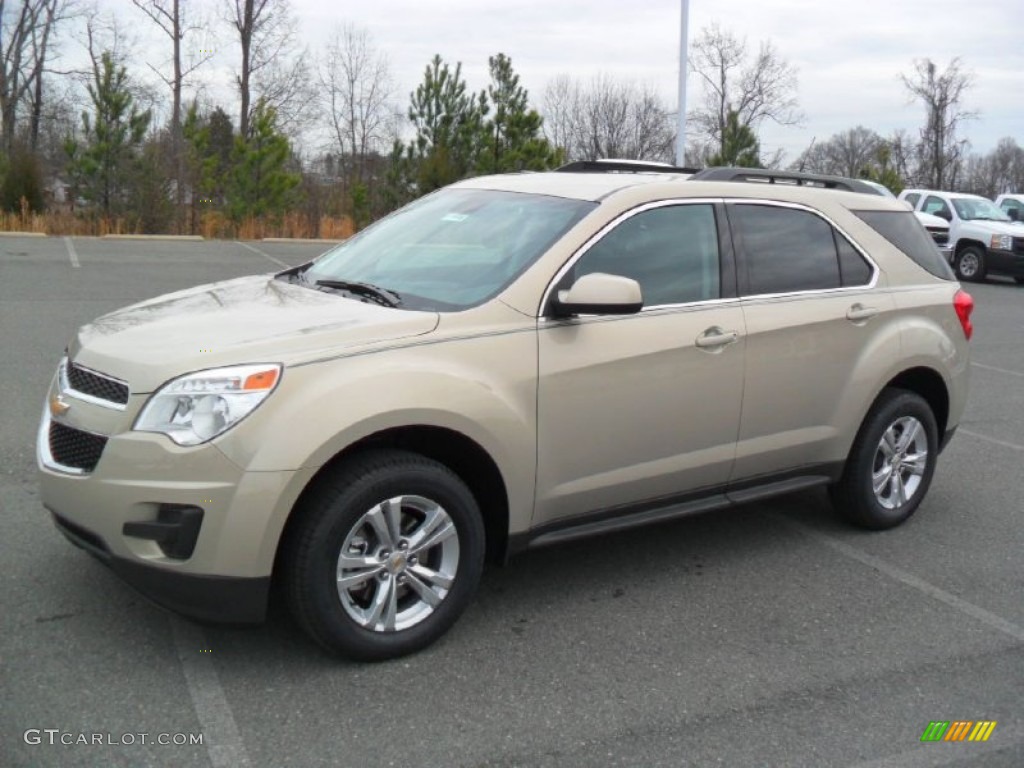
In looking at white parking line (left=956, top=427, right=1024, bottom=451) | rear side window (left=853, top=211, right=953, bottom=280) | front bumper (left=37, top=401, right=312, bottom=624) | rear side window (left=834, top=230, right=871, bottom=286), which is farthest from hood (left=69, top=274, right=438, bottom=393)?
white parking line (left=956, top=427, right=1024, bottom=451)

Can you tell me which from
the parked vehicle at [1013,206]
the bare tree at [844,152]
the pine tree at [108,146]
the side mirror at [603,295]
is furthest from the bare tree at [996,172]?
the side mirror at [603,295]

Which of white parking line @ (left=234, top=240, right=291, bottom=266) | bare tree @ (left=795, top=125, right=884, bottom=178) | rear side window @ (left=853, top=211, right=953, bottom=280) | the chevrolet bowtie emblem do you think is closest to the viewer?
the chevrolet bowtie emblem

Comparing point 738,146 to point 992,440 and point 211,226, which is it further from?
point 992,440

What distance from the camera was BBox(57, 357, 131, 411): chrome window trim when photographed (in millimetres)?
3508

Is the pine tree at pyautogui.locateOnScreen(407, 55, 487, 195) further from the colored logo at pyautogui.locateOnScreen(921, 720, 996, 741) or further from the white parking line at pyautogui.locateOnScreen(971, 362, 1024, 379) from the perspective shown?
the colored logo at pyautogui.locateOnScreen(921, 720, 996, 741)

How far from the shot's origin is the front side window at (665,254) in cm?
437

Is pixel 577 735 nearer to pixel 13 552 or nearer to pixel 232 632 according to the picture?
pixel 232 632

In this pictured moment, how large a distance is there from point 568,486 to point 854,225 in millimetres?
2231

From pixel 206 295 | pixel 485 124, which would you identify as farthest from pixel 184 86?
pixel 206 295

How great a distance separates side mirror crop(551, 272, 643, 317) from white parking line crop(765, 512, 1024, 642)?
1.98 metres

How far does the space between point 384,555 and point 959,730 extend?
2.05 metres

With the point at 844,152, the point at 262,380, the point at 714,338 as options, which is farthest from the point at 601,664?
the point at 844,152

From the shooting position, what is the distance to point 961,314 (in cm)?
560

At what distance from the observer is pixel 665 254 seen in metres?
4.56
